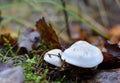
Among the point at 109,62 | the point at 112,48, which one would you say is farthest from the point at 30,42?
the point at 109,62

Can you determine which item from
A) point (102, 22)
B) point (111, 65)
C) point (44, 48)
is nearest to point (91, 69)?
point (111, 65)

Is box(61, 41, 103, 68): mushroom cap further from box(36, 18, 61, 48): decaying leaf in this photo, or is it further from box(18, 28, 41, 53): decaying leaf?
box(18, 28, 41, 53): decaying leaf

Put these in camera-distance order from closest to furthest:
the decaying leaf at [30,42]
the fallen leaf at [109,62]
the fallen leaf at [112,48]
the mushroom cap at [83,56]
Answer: the mushroom cap at [83,56] < the fallen leaf at [109,62] < the fallen leaf at [112,48] < the decaying leaf at [30,42]

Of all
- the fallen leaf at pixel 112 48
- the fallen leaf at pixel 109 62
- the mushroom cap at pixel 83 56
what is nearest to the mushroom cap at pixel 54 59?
the mushroom cap at pixel 83 56

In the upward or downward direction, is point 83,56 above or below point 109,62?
above

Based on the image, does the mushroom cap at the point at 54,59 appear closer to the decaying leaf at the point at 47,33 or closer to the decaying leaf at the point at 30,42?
the decaying leaf at the point at 47,33

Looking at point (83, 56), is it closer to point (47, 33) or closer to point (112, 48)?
point (112, 48)
